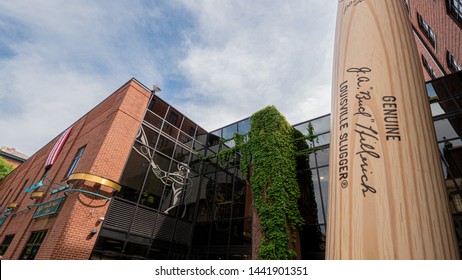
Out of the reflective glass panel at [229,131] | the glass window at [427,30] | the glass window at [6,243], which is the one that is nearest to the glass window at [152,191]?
the reflective glass panel at [229,131]

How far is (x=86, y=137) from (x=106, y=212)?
5.35 meters

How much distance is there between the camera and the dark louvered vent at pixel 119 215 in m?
10.1

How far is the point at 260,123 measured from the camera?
11.6 m

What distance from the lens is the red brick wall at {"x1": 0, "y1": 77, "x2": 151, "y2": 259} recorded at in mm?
8797

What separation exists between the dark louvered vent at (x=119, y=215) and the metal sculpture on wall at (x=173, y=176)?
1.98 meters

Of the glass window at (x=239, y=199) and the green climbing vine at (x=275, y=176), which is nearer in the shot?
the green climbing vine at (x=275, y=176)

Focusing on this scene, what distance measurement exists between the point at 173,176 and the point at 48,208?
575 cm

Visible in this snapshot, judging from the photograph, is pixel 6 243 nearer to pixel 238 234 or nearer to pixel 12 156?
pixel 238 234

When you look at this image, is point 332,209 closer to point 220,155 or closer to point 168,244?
point 168,244

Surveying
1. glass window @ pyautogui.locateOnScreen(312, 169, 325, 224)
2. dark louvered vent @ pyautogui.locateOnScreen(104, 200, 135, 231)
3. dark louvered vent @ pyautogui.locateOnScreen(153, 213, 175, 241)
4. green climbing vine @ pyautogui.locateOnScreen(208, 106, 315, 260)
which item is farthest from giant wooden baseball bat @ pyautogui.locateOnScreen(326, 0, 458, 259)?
dark louvered vent @ pyautogui.locateOnScreen(153, 213, 175, 241)

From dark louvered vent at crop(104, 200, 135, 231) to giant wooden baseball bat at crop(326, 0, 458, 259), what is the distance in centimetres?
1134

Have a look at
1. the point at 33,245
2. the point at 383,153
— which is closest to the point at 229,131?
the point at 33,245

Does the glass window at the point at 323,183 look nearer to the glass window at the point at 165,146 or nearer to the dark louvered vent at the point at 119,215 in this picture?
the glass window at the point at 165,146
